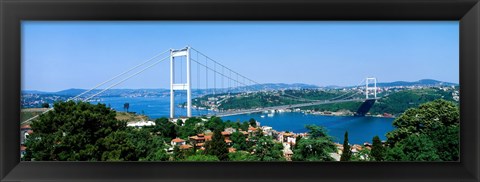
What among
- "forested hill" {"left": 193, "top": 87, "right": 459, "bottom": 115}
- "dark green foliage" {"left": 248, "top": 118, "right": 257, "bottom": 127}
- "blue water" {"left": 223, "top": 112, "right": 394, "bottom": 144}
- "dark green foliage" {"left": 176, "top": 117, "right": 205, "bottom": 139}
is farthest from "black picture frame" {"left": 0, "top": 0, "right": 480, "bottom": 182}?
"forested hill" {"left": 193, "top": 87, "right": 459, "bottom": 115}

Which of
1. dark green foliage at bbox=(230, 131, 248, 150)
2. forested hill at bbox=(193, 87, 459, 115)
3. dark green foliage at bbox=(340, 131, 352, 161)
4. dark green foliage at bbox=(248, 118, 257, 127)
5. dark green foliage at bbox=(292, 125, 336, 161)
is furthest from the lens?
forested hill at bbox=(193, 87, 459, 115)

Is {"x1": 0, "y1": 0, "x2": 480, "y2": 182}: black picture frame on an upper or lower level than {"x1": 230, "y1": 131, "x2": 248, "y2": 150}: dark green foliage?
upper

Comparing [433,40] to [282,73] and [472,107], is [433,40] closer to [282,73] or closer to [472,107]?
[282,73]

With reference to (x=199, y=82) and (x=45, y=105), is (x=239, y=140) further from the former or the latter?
(x=199, y=82)

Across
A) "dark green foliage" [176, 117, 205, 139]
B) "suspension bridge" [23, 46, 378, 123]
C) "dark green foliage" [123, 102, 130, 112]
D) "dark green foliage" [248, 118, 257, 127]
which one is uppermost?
"suspension bridge" [23, 46, 378, 123]

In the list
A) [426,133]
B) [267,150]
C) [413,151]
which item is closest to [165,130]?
[267,150]

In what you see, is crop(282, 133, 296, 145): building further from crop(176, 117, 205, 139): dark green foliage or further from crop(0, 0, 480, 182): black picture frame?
crop(0, 0, 480, 182): black picture frame

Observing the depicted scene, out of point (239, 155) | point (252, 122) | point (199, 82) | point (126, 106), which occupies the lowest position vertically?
point (239, 155)
